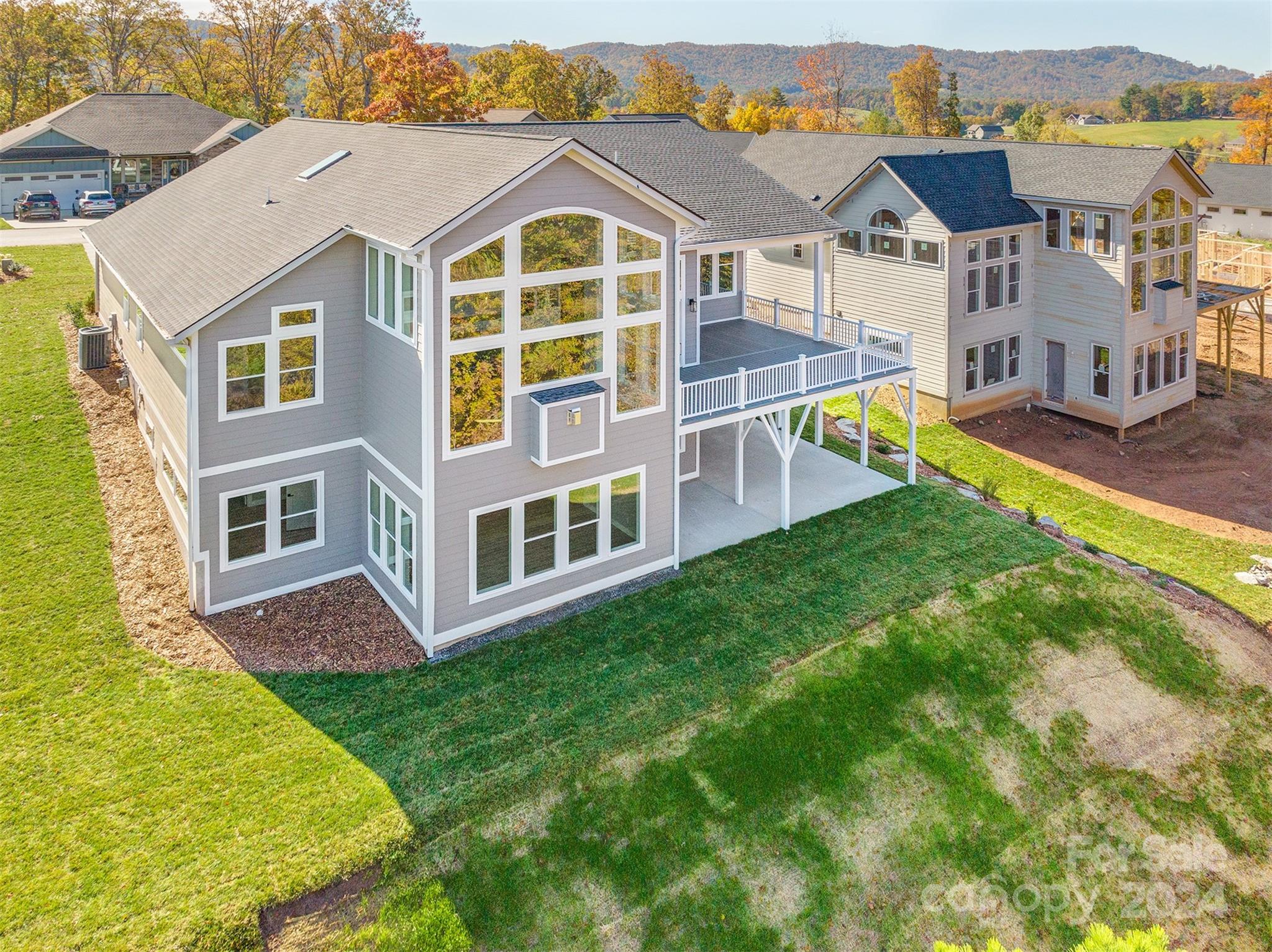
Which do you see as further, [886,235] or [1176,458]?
[886,235]

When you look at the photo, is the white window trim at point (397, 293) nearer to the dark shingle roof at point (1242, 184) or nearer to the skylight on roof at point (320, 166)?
the skylight on roof at point (320, 166)

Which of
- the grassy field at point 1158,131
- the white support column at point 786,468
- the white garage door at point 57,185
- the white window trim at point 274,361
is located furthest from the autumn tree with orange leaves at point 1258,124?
the white garage door at point 57,185

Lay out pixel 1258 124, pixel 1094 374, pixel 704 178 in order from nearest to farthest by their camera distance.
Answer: pixel 704 178, pixel 1094 374, pixel 1258 124

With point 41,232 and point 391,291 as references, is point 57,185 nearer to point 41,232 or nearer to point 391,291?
point 41,232

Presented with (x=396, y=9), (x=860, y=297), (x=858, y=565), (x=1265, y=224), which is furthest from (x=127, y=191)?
(x=1265, y=224)

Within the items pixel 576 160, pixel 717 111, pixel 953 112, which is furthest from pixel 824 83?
pixel 576 160
